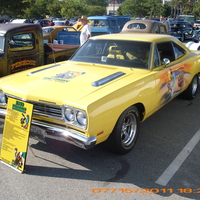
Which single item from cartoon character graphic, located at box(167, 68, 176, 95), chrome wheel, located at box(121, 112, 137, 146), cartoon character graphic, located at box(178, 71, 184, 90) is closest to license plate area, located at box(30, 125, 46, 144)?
chrome wheel, located at box(121, 112, 137, 146)

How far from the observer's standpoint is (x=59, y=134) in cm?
321

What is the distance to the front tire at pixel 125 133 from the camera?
3457 millimetres

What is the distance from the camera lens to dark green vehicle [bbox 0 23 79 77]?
568 centimetres

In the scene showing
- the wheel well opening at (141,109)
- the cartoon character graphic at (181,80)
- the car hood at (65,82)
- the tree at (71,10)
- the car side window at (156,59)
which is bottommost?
the wheel well opening at (141,109)

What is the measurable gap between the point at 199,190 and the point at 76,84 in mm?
2071

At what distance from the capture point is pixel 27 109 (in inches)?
125

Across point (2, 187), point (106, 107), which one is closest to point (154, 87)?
point (106, 107)

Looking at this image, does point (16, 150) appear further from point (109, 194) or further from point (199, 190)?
point (199, 190)

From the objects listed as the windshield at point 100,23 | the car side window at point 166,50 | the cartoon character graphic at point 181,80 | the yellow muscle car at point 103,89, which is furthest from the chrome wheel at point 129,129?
the windshield at point 100,23

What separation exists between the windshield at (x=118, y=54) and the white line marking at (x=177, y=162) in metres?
1.46

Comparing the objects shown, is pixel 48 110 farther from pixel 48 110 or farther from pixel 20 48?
pixel 20 48

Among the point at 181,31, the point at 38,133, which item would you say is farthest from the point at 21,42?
the point at 181,31
